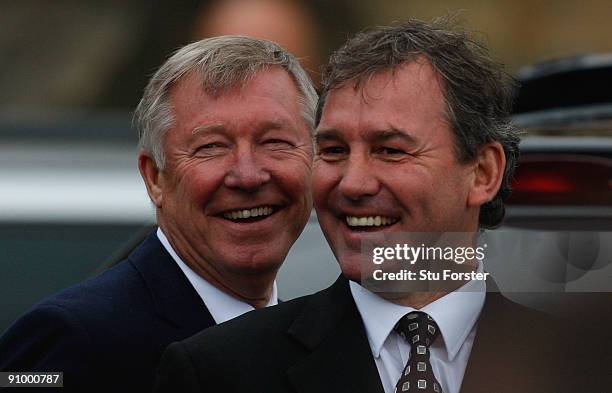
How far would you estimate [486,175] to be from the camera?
2311 millimetres

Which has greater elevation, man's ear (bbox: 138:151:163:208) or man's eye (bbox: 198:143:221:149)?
man's eye (bbox: 198:143:221:149)

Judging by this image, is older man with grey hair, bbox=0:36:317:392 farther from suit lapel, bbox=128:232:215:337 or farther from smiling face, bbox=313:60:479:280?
smiling face, bbox=313:60:479:280

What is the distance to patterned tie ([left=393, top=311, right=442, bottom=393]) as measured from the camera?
6.96 feet

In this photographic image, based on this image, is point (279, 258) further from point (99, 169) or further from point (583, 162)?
point (99, 169)

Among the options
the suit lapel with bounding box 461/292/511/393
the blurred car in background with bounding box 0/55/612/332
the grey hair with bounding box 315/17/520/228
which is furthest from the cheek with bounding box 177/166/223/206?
the suit lapel with bounding box 461/292/511/393

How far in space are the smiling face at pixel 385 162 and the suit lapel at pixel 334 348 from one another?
0.09 m

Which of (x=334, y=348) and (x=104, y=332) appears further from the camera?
(x=104, y=332)

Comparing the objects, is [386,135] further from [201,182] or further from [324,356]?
[201,182]

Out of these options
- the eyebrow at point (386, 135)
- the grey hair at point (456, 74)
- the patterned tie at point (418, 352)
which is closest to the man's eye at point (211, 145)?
the grey hair at point (456, 74)

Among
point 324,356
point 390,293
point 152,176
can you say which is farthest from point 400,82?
point 152,176

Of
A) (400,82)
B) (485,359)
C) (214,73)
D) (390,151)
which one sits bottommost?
(485,359)

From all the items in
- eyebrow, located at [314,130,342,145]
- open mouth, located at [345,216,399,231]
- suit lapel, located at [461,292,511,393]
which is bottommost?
suit lapel, located at [461,292,511,393]

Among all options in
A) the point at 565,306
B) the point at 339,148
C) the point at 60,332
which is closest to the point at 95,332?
the point at 60,332

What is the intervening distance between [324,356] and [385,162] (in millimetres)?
311
